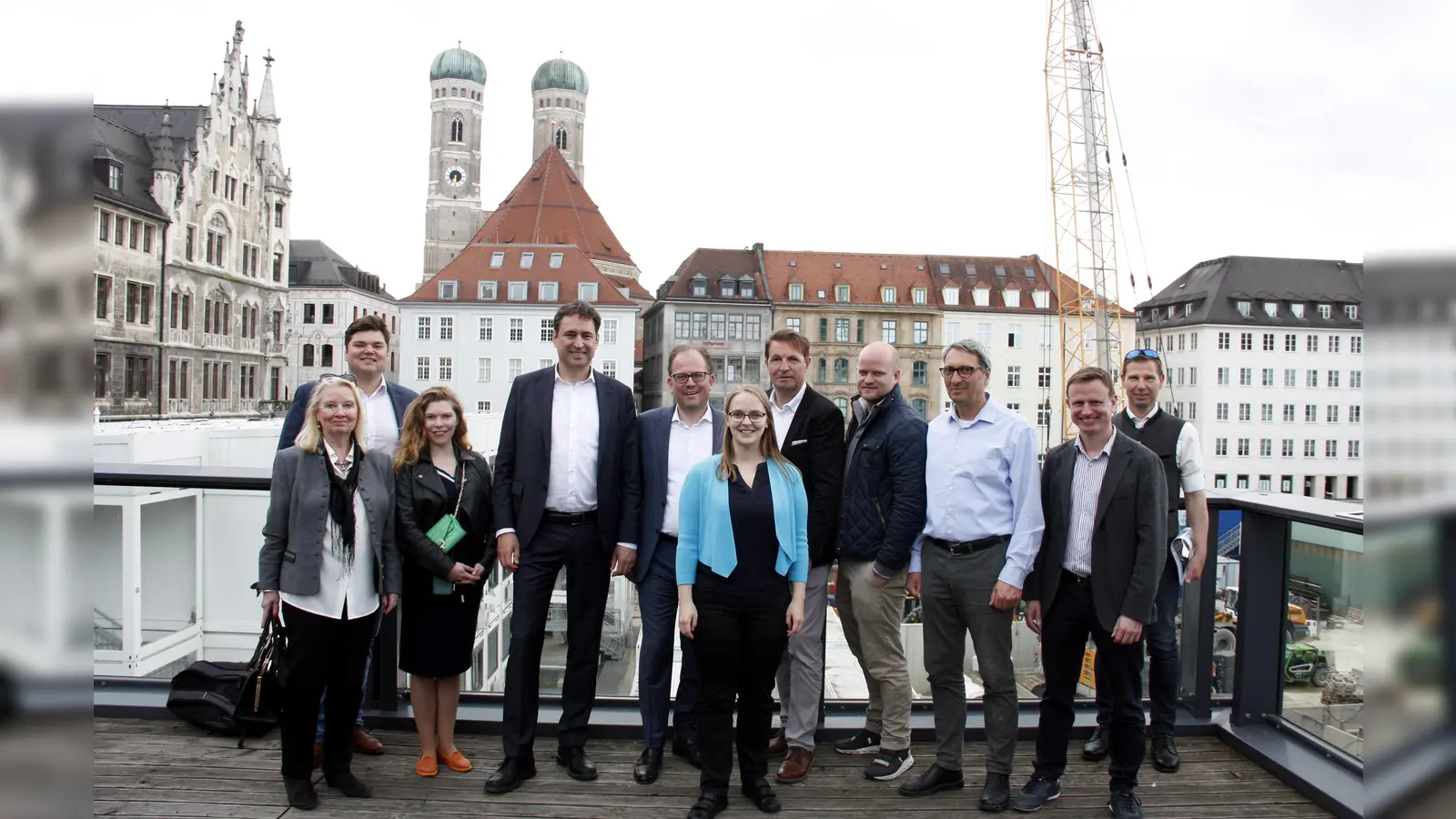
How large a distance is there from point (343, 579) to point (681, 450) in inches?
52.8

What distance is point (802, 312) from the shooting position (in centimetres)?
5447

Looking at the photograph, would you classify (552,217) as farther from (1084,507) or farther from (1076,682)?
(1076,682)

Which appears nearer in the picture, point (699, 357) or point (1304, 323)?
point (699, 357)

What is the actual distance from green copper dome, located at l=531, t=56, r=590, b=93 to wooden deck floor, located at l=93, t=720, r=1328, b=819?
98522 mm

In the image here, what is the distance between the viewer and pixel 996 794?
3529mm

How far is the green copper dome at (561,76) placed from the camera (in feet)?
313

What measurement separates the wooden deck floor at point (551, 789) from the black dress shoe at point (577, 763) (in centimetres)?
3

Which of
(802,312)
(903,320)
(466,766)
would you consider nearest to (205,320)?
(802,312)

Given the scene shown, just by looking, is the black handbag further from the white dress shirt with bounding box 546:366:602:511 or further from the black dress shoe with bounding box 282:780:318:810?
the white dress shirt with bounding box 546:366:602:511

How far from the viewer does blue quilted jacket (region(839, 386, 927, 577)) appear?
3.77m

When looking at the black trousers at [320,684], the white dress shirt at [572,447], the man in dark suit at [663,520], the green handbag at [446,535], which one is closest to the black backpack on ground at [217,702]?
the black trousers at [320,684]

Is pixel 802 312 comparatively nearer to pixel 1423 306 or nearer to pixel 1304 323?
pixel 1304 323

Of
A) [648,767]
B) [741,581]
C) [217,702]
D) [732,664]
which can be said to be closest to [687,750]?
[648,767]

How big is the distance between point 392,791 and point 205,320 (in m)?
45.8
